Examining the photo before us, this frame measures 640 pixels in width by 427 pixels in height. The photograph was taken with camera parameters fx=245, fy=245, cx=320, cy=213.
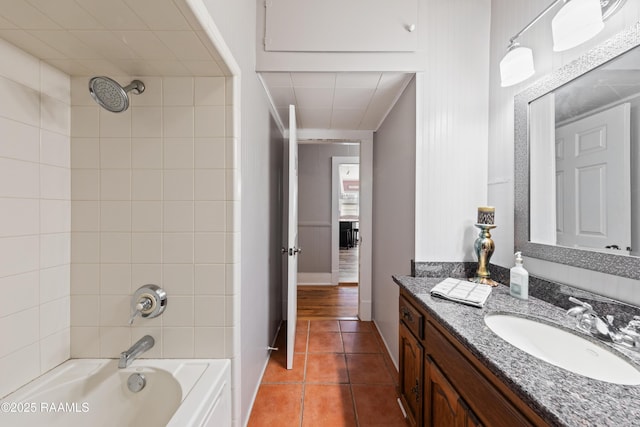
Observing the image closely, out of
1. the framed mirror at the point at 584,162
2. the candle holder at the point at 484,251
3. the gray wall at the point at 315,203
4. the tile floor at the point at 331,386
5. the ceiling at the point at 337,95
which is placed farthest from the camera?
the gray wall at the point at 315,203

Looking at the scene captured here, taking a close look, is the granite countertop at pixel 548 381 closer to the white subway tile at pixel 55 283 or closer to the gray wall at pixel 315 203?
the white subway tile at pixel 55 283

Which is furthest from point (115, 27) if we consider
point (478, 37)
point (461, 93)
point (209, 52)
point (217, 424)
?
point (478, 37)

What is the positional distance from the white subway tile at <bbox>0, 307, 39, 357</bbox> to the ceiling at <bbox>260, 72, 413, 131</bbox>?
1.68 metres

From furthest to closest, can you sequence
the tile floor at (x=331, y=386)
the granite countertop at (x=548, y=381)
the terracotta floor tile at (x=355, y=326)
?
1. the terracotta floor tile at (x=355, y=326)
2. the tile floor at (x=331, y=386)
3. the granite countertop at (x=548, y=381)

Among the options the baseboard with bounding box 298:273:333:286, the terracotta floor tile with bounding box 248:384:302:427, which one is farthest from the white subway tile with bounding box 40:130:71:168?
the baseboard with bounding box 298:273:333:286

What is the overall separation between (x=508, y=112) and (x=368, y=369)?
202 cm

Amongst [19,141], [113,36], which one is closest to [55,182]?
[19,141]

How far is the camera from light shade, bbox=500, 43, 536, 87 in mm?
1218

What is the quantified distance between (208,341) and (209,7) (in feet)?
4.59

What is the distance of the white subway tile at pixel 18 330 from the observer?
89 centimetres

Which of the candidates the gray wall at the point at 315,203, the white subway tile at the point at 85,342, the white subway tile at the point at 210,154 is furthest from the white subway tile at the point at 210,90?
the gray wall at the point at 315,203

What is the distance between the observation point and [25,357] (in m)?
0.96

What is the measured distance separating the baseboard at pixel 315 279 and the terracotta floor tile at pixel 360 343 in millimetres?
1549

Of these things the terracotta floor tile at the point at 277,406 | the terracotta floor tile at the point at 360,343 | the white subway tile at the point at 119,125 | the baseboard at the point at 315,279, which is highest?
the white subway tile at the point at 119,125
